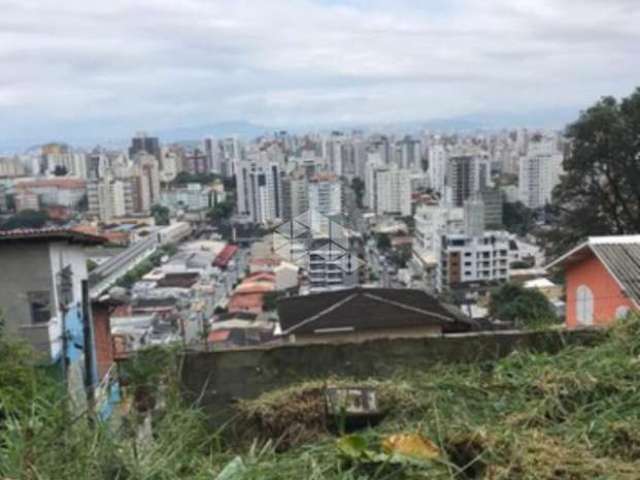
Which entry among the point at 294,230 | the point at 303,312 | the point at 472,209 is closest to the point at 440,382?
the point at 294,230

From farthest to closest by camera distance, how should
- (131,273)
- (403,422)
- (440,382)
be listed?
1. (131,273)
2. (440,382)
3. (403,422)

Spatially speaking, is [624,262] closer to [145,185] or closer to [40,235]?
[40,235]

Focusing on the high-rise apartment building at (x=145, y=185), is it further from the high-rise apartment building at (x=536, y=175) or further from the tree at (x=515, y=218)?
the tree at (x=515, y=218)

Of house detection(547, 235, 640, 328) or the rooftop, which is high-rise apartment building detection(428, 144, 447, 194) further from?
the rooftop

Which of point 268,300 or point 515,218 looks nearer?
point 268,300

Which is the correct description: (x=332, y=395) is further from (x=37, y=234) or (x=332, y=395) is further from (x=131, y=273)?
(x=131, y=273)

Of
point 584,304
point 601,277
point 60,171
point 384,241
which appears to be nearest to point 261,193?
point 584,304
